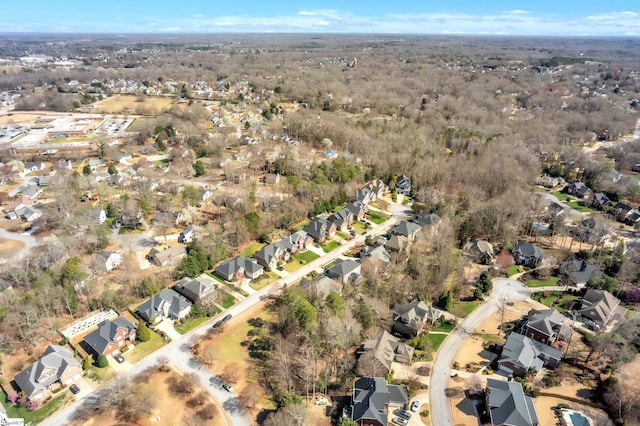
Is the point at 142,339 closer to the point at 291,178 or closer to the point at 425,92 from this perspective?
the point at 291,178

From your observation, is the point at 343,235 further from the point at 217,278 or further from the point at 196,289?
the point at 196,289

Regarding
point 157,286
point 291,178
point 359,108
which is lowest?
point 157,286

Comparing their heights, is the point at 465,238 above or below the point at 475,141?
below

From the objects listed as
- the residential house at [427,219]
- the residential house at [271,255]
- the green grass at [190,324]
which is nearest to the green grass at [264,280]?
the residential house at [271,255]

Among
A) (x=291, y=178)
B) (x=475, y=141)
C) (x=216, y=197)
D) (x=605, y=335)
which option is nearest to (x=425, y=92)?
(x=475, y=141)

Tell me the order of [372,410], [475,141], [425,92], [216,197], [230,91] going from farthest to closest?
[230,91]
[425,92]
[475,141]
[216,197]
[372,410]

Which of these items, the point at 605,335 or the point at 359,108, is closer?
the point at 605,335

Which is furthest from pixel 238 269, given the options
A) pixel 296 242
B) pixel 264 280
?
pixel 296 242
